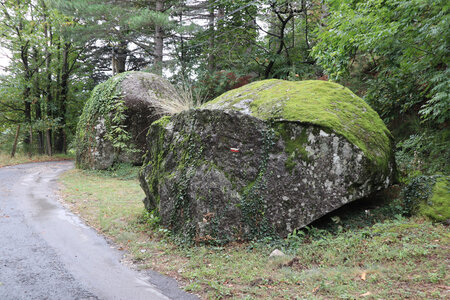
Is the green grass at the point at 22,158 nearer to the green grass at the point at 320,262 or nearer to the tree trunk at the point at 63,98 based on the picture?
the tree trunk at the point at 63,98

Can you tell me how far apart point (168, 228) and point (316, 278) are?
2.57 metres

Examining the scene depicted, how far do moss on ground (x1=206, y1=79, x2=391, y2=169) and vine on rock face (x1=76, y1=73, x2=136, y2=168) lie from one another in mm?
6687

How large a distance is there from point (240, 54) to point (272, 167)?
33.4 ft

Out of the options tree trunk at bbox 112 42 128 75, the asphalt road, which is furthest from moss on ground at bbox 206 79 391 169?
tree trunk at bbox 112 42 128 75

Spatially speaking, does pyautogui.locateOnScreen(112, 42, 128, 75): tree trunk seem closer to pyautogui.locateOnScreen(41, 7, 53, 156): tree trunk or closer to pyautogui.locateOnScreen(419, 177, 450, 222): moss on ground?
pyautogui.locateOnScreen(41, 7, 53, 156): tree trunk

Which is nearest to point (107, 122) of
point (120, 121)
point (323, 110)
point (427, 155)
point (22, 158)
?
point (120, 121)

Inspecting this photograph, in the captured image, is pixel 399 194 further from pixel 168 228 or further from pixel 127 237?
pixel 127 237

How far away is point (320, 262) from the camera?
3354 millimetres

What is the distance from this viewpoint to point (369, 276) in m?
2.82


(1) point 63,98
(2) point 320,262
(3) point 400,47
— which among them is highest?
(1) point 63,98

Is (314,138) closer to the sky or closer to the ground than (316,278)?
closer to the sky

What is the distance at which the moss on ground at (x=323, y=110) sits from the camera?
420 centimetres

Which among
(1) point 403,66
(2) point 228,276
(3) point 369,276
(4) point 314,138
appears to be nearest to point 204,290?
(2) point 228,276

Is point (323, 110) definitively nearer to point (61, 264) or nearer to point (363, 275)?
point (363, 275)
